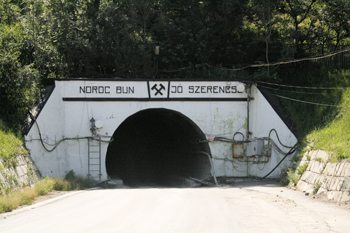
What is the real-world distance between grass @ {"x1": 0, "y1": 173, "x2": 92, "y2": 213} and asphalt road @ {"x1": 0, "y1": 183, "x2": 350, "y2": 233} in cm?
43

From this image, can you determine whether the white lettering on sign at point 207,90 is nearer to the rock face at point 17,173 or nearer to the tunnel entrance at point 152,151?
the tunnel entrance at point 152,151

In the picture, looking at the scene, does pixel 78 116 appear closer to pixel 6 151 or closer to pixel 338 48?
pixel 6 151

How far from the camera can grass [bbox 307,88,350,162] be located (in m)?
18.4

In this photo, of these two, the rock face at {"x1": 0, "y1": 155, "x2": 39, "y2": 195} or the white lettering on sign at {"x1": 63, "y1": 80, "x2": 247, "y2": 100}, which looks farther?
the white lettering on sign at {"x1": 63, "y1": 80, "x2": 247, "y2": 100}

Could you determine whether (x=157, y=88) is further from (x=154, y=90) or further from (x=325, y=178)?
(x=325, y=178)

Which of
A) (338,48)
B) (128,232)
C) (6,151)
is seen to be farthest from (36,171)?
(338,48)

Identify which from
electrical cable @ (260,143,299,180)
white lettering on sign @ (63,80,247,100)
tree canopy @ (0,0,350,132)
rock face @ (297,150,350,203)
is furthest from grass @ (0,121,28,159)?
electrical cable @ (260,143,299,180)

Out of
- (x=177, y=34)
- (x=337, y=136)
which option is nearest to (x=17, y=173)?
(x=337, y=136)

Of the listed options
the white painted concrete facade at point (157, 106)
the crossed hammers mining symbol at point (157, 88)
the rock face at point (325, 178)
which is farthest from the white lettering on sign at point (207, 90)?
the rock face at point (325, 178)

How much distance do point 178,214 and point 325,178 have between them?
6774mm

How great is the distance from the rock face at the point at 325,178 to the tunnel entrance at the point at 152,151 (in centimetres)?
1065

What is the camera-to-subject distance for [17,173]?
20.2 meters

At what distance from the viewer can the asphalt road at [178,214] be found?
1148 cm

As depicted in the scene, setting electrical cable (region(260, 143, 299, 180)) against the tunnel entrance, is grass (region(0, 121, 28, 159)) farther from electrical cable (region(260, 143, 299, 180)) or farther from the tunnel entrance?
electrical cable (region(260, 143, 299, 180))
